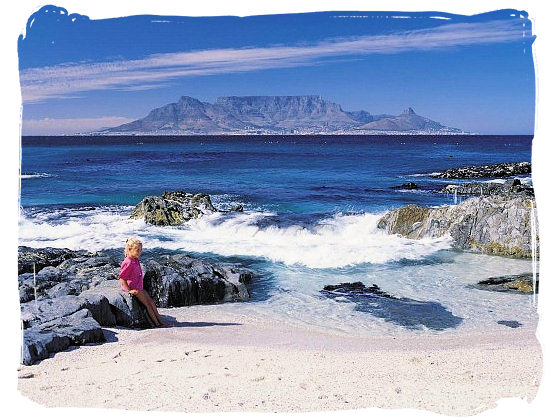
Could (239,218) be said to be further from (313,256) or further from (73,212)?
(73,212)

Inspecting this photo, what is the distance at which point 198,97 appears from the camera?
4.92 metres

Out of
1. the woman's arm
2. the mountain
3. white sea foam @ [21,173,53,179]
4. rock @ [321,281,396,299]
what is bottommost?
rock @ [321,281,396,299]

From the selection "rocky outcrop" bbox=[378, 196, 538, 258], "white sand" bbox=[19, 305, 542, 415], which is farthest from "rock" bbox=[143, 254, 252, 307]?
"rocky outcrop" bbox=[378, 196, 538, 258]

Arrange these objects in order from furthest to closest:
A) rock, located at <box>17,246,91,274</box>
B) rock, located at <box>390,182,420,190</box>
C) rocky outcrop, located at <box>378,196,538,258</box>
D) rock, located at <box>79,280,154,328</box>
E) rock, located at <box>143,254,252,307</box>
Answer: rock, located at <box>390,182,420,190</box>
rocky outcrop, located at <box>378,196,538,258</box>
rock, located at <box>143,254,252,307</box>
rock, located at <box>17,246,91,274</box>
rock, located at <box>79,280,154,328</box>

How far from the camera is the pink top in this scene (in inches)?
168

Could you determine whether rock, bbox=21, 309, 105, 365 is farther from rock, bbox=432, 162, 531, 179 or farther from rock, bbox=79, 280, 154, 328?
rock, bbox=432, 162, 531, 179

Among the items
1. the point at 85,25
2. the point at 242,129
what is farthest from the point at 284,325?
the point at 85,25

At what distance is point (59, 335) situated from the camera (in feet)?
12.5

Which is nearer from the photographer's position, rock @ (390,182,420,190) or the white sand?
the white sand

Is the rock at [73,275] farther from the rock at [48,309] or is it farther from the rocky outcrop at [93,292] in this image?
the rock at [48,309]

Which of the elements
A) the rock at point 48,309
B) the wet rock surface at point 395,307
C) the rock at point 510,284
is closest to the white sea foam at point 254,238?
the wet rock surface at point 395,307

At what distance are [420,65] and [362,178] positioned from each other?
1412mm

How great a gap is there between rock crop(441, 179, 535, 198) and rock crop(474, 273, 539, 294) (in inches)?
25.5

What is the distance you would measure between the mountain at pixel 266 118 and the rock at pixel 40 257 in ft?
3.43
